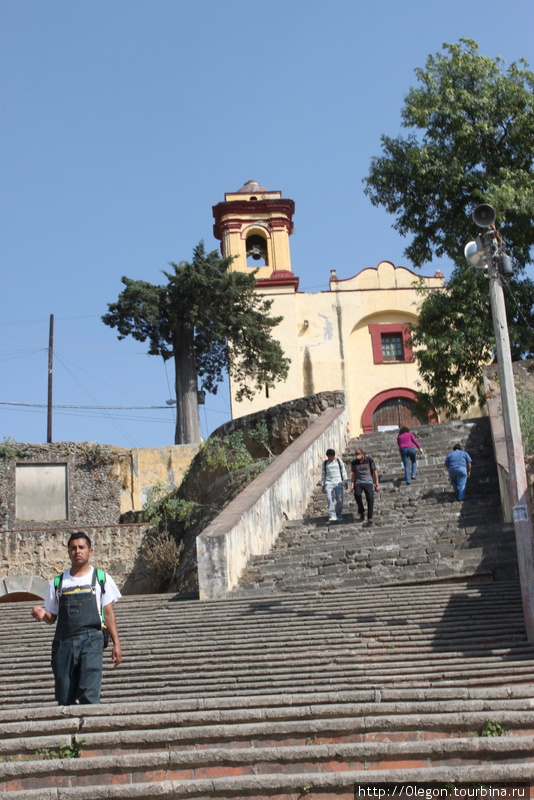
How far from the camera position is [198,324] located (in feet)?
86.7

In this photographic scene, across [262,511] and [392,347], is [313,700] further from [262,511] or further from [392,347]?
[392,347]

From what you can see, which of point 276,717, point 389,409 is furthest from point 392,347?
point 276,717

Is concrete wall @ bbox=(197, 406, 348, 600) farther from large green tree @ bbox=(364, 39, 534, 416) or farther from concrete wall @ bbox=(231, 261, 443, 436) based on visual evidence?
concrete wall @ bbox=(231, 261, 443, 436)

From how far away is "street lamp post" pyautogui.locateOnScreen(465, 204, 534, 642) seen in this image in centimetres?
888

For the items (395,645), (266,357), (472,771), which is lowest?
(472,771)

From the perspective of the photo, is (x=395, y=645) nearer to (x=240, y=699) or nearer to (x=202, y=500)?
(x=240, y=699)

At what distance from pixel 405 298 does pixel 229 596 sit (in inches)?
834

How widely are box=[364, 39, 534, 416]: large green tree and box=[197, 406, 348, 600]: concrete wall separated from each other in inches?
129

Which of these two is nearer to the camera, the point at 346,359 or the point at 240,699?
the point at 240,699

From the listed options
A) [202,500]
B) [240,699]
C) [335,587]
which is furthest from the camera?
[202,500]

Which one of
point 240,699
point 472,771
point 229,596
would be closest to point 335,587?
point 229,596

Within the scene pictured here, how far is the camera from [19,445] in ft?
83.9

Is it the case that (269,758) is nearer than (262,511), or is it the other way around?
(269,758)

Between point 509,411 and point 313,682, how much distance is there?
3.28 m
